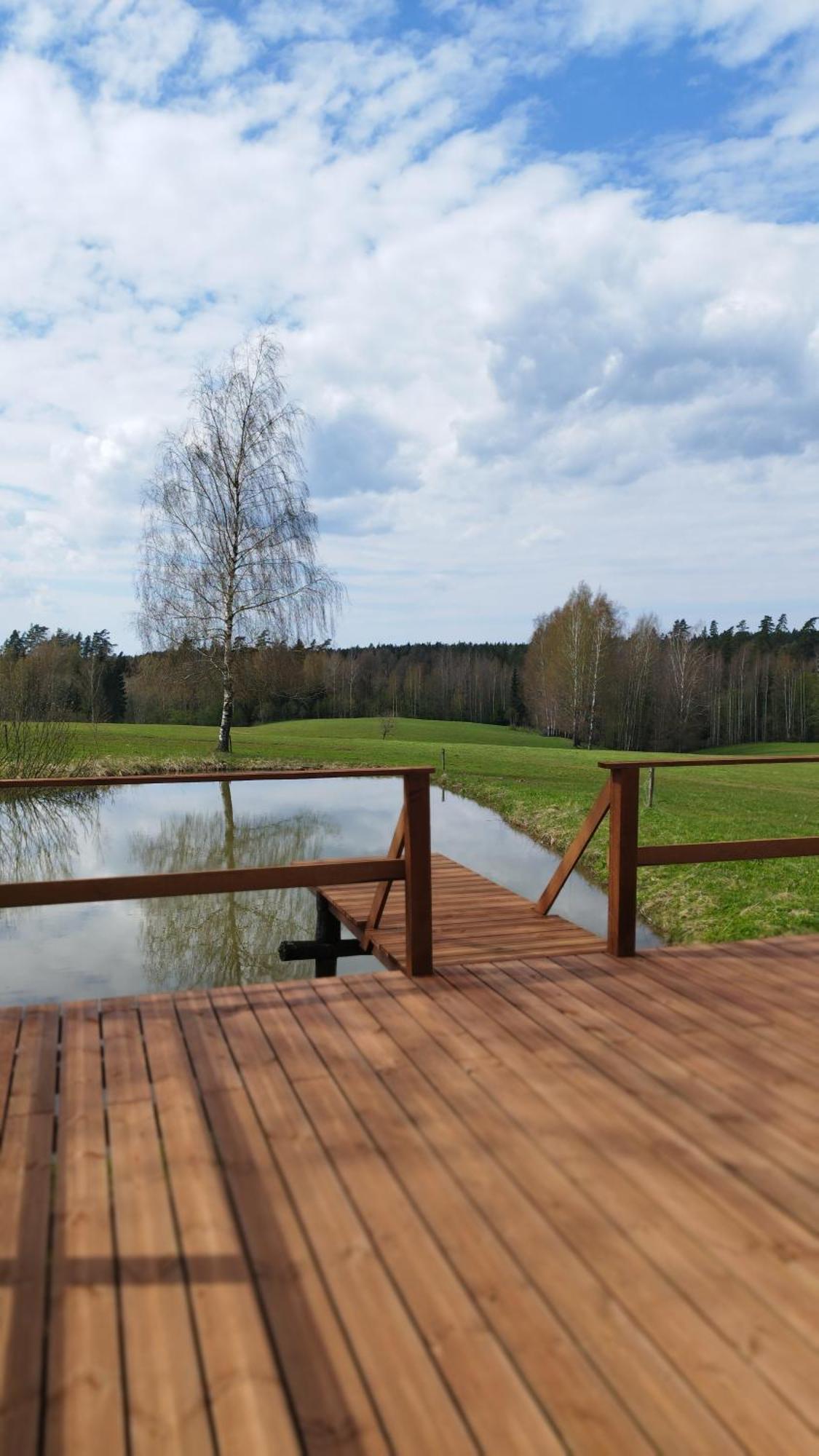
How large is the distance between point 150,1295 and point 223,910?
7.36m

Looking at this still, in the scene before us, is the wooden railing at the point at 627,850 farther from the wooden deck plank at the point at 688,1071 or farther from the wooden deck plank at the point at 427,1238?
the wooden deck plank at the point at 427,1238

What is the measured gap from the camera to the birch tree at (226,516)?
20.9 metres

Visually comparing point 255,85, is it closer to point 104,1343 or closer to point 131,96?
point 131,96

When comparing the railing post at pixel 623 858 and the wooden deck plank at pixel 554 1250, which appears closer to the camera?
the wooden deck plank at pixel 554 1250

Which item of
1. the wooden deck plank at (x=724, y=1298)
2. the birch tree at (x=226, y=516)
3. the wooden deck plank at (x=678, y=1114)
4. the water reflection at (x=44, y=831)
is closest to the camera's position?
the wooden deck plank at (x=724, y=1298)

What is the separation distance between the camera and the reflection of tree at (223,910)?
7.27m

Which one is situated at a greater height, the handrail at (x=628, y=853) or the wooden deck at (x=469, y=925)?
the handrail at (x=628, y=853)

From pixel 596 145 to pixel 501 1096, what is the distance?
29.2 feet

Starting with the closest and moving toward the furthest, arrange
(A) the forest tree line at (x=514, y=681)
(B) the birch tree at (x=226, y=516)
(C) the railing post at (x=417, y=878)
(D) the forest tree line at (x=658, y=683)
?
1. (C) the railing post at (x=417, y=878)
2. (B) the birch tree at (x=226, y=516)
3. (A) the forest tree line at (x=514, y=681)
4. (D) the forest tree line at (x=658, y=683)

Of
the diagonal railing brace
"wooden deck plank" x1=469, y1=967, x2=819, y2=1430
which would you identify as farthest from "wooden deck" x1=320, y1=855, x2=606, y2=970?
"wooden deck plank" x1=469, y1=967, x2=819, y2=1430

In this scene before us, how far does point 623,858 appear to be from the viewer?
4445 millimetres

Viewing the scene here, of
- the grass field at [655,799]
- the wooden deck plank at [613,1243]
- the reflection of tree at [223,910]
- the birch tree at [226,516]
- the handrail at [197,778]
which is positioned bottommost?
the reflection of tree at [223,910]

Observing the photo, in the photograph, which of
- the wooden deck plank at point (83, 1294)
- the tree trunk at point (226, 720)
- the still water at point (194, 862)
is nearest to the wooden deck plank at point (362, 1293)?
the wooden deck plank at point (83, 1294)

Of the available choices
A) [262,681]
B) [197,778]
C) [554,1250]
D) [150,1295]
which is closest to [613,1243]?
[554,1250]
